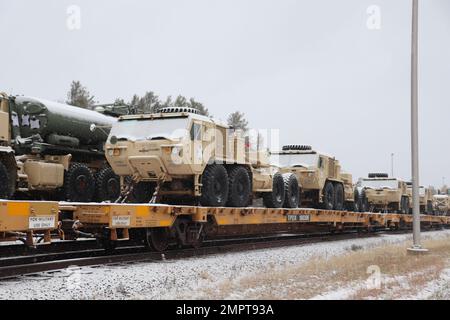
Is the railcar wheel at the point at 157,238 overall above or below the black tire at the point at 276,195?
below

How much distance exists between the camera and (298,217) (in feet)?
47.6

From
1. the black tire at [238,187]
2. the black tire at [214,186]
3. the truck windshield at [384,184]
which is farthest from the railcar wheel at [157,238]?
the truck windshield at [384,184]

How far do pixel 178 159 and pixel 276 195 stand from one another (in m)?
4.55

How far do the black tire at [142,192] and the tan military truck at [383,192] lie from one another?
13303 millimetres

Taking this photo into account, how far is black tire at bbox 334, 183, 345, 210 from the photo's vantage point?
728 inches

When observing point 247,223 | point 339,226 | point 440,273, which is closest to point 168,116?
point 247,223

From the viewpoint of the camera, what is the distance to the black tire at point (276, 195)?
14.2 meters

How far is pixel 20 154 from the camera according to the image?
1335cm

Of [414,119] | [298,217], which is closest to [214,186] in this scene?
[298,217]

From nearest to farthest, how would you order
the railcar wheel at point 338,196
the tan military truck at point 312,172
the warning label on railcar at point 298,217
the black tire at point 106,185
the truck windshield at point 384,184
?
the warning label on railcar at point 298,217 → the black tire at point 106,185 → the tan military truck at point 312,172 → the railcar wheel at point 338,196 → the truck windshield at point 384,184

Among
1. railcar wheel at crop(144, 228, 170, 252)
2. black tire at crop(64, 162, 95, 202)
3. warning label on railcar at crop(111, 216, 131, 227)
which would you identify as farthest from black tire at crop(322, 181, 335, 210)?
warning label on railcar at crop(111, 216, 131, 227)

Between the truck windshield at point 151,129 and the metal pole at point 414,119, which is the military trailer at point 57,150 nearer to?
the truck windshield at point 151,129

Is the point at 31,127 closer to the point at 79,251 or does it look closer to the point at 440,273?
the point at 79,251

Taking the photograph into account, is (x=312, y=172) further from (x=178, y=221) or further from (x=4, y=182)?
(x=4, y=182)
